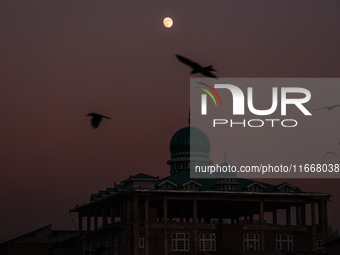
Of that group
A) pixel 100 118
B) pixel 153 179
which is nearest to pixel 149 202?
pixel 153 179

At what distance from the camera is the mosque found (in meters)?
120

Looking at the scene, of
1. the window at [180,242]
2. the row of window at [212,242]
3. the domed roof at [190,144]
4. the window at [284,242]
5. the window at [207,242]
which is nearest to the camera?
the window at [180,242]

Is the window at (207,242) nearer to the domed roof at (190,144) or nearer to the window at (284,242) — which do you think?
the window at (284,242)

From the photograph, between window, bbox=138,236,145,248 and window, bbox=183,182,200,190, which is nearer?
window, bbox=138,236,145,248

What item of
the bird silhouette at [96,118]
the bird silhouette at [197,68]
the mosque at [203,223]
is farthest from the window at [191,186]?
the bird silhouette at [197,68]

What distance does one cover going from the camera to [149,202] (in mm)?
124125

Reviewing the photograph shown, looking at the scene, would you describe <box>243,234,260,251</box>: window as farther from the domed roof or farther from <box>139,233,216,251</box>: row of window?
the domed roof

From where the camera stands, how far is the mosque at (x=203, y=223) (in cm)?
11969

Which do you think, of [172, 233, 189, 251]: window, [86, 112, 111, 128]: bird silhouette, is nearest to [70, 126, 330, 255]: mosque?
[172, 233, 189, 251]: window

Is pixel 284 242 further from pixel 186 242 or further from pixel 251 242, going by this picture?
pixel 186 242

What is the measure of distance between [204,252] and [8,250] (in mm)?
43677

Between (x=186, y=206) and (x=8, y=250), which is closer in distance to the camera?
(x=186, y=206)

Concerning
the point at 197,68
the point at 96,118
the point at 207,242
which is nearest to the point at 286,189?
the point at 207,242

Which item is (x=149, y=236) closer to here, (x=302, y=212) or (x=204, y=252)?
(x=204, y=252)
